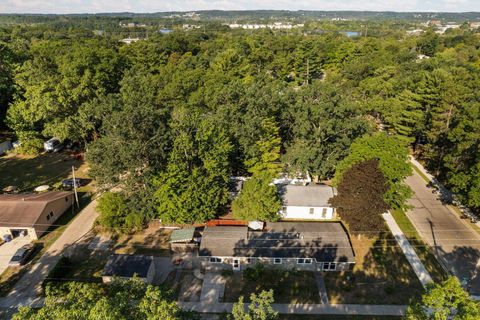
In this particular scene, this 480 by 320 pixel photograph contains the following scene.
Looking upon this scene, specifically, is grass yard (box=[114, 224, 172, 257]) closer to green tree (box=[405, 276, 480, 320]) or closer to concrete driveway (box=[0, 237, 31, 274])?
concrete driveway (box=[0, 237, 31, 274])

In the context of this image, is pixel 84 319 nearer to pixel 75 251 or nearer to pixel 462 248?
pixel 75 251

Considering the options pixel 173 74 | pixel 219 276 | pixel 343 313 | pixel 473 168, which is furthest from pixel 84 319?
pixel 173 74

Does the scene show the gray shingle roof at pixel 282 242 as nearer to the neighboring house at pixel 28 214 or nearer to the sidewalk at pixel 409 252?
the sidewalk at pixel 409 252

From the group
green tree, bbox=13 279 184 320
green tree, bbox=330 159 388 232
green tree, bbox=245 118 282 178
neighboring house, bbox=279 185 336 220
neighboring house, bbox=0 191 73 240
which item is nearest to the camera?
green tree, bbox=13 279 184 320

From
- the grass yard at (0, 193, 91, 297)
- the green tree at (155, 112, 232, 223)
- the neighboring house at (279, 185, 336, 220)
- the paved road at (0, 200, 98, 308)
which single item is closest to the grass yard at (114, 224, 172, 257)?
the green tree at (155, 112, 232, 223)

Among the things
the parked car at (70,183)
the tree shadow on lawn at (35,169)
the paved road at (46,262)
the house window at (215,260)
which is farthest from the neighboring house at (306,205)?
the tree shadow on lawn at (35,169)

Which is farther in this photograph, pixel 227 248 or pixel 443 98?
pixel 443 98

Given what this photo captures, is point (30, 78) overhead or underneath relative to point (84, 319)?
overhead
